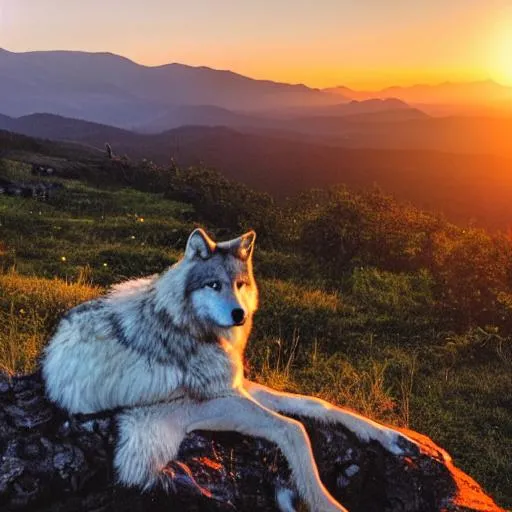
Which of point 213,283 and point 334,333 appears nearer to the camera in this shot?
point 213,283

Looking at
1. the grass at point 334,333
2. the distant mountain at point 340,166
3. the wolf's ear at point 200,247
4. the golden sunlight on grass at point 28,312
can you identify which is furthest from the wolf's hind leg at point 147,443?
the distant mountain at point 340,166

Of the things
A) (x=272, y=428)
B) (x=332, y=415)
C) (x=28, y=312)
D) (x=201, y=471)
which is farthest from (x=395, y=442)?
(x=28, y=312)

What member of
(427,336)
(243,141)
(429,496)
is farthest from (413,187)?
(429,496)

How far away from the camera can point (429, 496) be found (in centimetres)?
390

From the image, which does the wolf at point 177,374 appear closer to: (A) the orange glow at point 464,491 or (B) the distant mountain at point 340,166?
(A) the orange glow at point 464,491

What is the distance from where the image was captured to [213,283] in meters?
4.10

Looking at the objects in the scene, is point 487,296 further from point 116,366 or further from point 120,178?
point 120,178

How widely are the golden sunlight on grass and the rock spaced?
1.90 meters

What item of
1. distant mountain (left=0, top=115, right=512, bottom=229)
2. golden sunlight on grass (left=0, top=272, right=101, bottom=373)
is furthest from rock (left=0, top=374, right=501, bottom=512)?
distant mountain (left=0, top=115, right=512, bottom=229)

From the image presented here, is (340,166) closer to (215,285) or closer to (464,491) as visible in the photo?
(215,285)

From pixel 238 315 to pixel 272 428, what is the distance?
2.70ft

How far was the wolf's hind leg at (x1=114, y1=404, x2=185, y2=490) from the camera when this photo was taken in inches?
135

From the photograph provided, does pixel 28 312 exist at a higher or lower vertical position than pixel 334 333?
higher

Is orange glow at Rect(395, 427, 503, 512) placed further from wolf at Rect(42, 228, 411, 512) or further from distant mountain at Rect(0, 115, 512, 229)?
distant mountain at Rect(0, 115, 512, 229)
